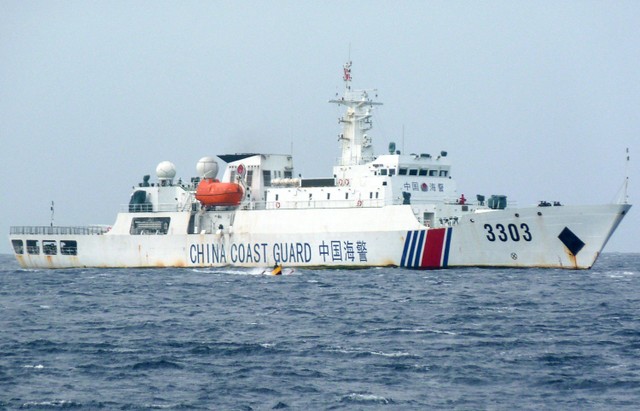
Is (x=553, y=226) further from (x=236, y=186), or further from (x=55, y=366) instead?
(x=55, y=366)

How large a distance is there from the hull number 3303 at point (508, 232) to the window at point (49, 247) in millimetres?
30020

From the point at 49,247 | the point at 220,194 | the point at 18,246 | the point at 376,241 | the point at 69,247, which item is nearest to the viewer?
the point at 376,241

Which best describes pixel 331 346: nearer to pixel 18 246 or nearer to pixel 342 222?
pixel 342 222

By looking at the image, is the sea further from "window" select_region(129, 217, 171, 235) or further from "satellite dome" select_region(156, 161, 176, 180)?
"satellite dome" select_region(156, 161, 176, 180)

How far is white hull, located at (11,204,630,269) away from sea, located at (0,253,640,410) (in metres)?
3.02

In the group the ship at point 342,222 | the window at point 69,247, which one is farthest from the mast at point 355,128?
the window at point 69,247

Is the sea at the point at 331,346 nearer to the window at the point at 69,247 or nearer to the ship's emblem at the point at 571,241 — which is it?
the ship's emblem at the point at 571,241

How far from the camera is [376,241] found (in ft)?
153

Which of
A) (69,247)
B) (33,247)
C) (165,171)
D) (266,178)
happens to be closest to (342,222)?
(266,178)

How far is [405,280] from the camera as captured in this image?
41.0 meters

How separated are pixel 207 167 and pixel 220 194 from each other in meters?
3.14

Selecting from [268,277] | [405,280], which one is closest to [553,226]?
[405,280]

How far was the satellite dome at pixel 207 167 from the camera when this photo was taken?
182ft

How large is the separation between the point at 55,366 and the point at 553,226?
26.4 m
